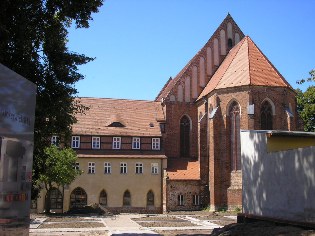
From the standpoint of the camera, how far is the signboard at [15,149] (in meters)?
4.45

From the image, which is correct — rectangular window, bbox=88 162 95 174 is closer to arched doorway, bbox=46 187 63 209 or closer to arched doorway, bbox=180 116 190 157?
arched doorway, bbox=46 187 63 209

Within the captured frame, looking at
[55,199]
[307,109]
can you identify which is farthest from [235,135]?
[55,199]

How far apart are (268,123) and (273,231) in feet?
73.6

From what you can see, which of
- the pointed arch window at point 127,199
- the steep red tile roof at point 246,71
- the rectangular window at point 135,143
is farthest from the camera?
the rectangular window at point 135,143

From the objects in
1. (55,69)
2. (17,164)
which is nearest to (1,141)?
(17,164)

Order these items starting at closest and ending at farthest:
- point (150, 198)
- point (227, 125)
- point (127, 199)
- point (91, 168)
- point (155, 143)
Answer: point (227, 125) → point (127, 199) → point (150, 198) → point (91, 168) → point (155, 143)

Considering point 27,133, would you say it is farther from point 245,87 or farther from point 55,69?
point 245,87

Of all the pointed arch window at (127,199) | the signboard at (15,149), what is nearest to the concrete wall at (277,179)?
the signboard at (15,149)

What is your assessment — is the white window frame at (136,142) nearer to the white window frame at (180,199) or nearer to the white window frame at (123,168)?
the white window frame at (123,168)

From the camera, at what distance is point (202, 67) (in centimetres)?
3888

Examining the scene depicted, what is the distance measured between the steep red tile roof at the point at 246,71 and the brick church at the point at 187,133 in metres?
0.10

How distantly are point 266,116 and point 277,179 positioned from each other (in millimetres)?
18420

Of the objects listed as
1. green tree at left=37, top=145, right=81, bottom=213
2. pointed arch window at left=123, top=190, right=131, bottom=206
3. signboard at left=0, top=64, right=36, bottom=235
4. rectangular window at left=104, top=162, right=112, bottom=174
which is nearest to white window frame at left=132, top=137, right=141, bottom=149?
rectangular window at left=104, top=162, right=112, bottom=174

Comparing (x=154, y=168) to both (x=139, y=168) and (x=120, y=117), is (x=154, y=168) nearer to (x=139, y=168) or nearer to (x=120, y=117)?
(x=139, y=168)
